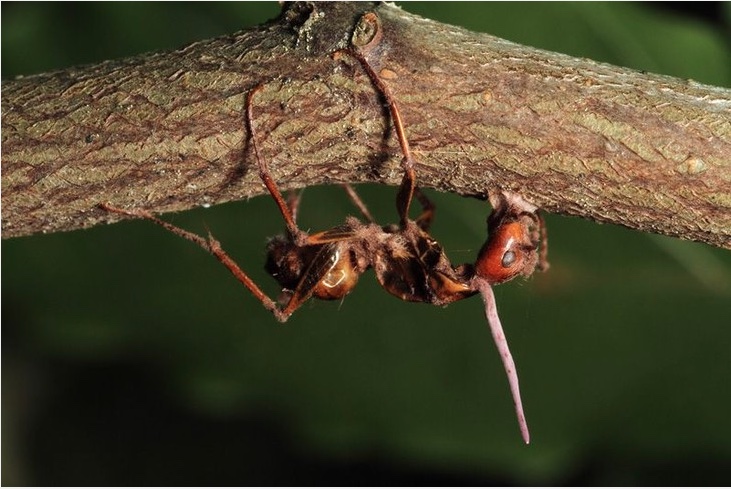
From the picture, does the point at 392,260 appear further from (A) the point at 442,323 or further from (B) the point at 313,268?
(A) the point at 442,323

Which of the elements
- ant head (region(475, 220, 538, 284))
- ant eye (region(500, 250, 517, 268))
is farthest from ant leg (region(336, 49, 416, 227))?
ant eye (region(500, 250, 517, 268))

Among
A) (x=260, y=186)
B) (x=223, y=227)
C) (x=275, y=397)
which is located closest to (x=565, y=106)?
(x=260, y=186)

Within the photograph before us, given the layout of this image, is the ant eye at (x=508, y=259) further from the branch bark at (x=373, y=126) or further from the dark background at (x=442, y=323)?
the dark background at (x=442, y=323)

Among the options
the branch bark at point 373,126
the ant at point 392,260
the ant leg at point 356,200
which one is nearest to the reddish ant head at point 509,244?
the ant at point 392,260

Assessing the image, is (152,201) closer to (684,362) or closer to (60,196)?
(60,196)

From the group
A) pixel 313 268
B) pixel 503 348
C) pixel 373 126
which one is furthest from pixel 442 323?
pixel 373 126

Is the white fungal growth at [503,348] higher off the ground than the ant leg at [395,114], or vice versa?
the ant leg at [395,114]

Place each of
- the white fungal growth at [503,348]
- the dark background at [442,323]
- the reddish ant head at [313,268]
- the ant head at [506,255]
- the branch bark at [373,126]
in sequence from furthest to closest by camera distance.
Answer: the dark background at [442,323]
the reddish ant head at [313,268]
the ant head at [506,255]
the white fungal growth at [503,348]
the branch bark at [373,126]
